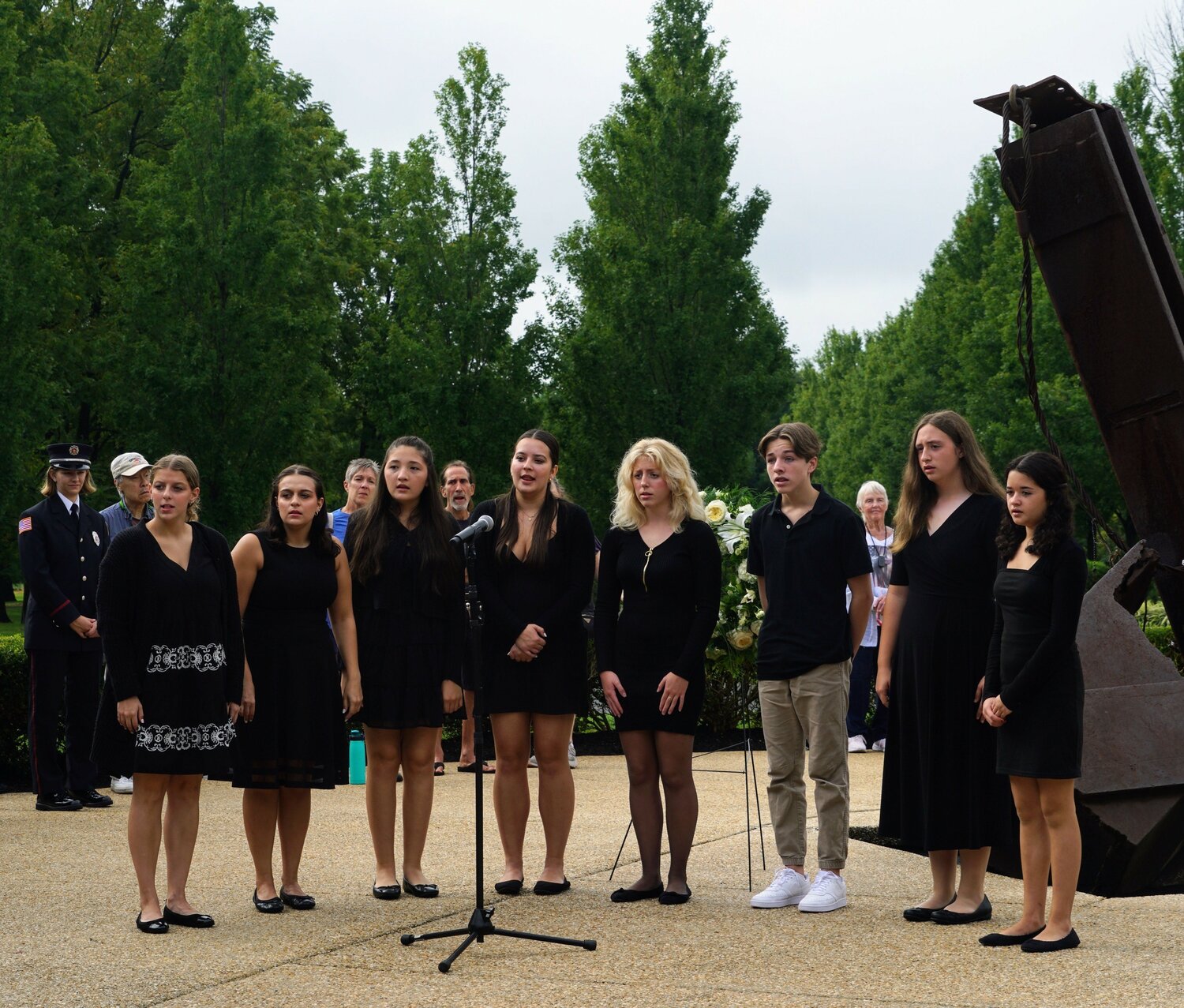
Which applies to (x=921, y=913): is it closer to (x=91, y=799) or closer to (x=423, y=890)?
(x=423, y=890)

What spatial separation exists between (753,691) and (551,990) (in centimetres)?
768

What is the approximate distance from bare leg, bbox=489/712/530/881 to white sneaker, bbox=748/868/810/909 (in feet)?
3.44

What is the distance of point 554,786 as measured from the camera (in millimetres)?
6508

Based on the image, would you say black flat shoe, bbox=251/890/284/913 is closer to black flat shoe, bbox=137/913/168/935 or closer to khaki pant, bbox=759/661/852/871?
black flat shoe, bbox=137/913/168/935

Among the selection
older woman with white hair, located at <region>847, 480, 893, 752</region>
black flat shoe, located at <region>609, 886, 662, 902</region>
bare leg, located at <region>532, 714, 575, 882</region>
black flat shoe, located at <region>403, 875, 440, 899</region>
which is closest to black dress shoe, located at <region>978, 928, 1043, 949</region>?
black flat shoe, located at <region>609, 886, 662, 902</region>

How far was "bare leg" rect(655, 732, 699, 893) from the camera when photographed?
251 inches

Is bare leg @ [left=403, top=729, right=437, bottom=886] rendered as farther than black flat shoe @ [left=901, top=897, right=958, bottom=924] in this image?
Yes

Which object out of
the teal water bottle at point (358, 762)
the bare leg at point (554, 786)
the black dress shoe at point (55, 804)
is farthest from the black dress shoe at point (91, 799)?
the bare leg at point (554, 786)

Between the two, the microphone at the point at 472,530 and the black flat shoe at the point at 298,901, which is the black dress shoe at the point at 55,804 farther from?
the microphone at the point at 472,530

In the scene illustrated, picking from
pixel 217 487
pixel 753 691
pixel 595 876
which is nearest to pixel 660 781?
pixel 595 876

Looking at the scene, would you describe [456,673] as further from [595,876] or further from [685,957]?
[685,957]

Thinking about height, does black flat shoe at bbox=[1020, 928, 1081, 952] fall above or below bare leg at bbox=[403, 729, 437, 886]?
below

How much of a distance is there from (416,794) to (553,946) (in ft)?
4.08

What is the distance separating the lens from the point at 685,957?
17.0 feet
